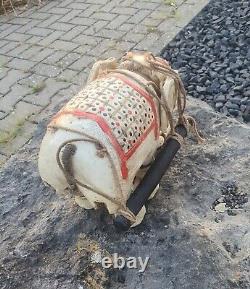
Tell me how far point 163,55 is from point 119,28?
2.70ft

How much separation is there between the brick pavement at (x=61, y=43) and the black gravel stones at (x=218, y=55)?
0.65ft

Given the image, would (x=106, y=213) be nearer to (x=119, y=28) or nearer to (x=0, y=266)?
(x=0, y=266)

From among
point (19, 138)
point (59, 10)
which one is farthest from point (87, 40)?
point (19, 138)

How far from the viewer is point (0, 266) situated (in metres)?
2.36

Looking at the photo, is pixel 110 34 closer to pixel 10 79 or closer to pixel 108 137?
pixel 10 79

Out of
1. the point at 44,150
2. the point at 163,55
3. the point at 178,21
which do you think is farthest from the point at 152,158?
the point at 178,21

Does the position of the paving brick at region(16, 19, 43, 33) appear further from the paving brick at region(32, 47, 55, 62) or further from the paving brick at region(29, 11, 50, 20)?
the paving brick at region(32, 47, 55, 62)

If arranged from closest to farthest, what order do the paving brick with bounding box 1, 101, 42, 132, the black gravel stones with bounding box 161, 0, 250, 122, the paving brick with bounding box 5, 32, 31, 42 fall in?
the black gravel stones with bounding box 161, 0, 250, 122 < the paving brick with bounding box 1, 101, 42, 132 < the paving brick with bounding box 5, 32, 31, 42

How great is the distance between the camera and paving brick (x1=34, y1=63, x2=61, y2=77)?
175 inches

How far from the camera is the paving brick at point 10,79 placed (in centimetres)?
434

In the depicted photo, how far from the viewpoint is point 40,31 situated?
5.18 m

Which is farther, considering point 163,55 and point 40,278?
point 163,55

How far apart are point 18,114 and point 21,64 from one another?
88 cm

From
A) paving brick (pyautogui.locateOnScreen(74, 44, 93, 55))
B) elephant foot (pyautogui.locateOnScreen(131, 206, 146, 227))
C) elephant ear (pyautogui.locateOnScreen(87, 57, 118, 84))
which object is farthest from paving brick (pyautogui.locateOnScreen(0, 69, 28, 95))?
elephant foot (pyautogui.locateOnScreen(131, 206, 146, 227))
